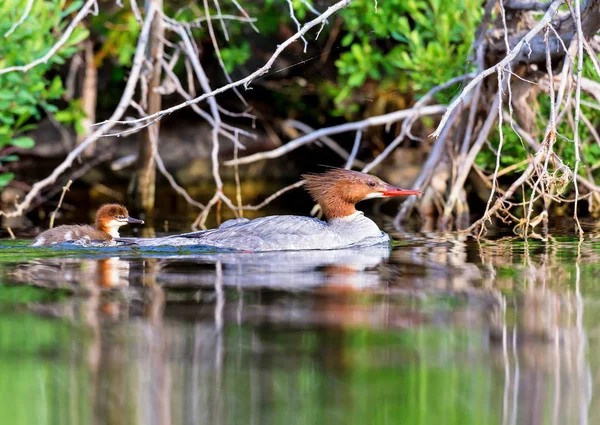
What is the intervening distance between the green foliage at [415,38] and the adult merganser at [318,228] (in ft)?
6.26

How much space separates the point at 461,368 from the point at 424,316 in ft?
3.30

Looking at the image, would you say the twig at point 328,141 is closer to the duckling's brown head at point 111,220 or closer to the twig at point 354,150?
the twig at point 354,150

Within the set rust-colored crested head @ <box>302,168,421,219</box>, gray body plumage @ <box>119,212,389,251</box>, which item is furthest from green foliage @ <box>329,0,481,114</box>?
gray body plumage @ <box>119,212,389,251</box>

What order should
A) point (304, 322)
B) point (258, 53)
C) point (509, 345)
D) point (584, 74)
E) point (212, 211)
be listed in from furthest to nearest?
1. point (258, 53)
2. point (212, 211)
3. point (584, 74)
4. point (304, 322)
5. point (509, 345)

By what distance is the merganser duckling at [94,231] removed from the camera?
8445 millimetres

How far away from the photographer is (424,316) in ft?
18.3

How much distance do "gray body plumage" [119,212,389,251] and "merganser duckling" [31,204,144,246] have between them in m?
0.23

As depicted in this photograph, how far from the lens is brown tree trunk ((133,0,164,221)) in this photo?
1141 cm

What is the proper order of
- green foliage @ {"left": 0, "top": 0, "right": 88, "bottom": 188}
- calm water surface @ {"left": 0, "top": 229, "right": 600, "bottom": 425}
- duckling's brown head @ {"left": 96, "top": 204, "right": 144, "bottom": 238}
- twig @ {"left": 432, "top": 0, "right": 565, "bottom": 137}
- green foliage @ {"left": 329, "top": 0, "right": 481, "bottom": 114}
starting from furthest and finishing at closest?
1. green foliage @ {"left": 329, "top": 0, "right": 481, "bottom": 114}
2. green foliage @ {"left": 0, "top": 0, "right": 88, "bottom": 188}
3. duckling's brown head @ {"left": 96, "top": 204, "right": 144, "bottom": 238}
4. twig @ {"left": 432, "top": 0, "right": 565, "bottom": 137}
5. calm water surface @ {"left": 0, "top": 229, "right": 600, "bottom": 425}

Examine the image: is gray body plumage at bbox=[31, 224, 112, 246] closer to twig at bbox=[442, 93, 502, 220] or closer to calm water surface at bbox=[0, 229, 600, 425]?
calm water surface at bbox=[0, 229, 600, 425]

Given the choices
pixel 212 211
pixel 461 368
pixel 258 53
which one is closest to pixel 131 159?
pixel 212 211

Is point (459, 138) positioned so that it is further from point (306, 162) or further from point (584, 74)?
point (306, 162)

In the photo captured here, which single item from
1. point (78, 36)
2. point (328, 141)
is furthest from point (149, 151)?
point (328, 141)

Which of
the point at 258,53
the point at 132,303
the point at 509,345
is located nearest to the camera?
the point at 509,345
